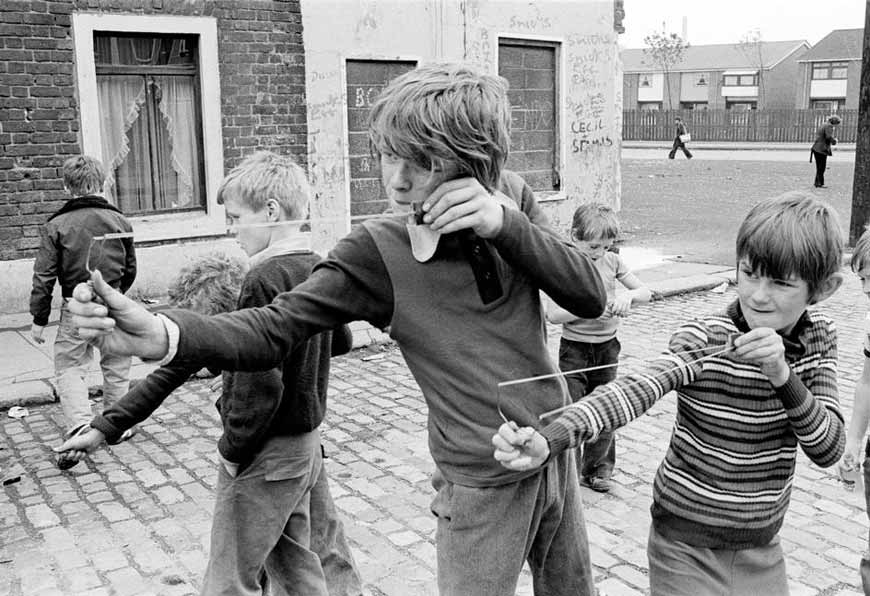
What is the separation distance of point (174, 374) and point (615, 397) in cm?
149

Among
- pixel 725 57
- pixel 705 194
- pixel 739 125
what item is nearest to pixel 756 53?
pixel 725 57

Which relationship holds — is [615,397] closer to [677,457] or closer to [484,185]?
[677,457]

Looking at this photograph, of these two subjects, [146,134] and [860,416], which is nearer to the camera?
[860,416]

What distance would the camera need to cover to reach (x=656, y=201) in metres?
20.9

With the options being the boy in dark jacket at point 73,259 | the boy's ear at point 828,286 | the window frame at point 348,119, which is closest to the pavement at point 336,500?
the boy in dark jacket at point 73,259

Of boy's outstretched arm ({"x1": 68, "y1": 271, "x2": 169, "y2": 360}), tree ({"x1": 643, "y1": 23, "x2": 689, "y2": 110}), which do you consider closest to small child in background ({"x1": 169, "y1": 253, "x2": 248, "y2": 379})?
boy's outstretched arm ({"x1": 68, "y1": 271, "x2": 169, "y2": 360})

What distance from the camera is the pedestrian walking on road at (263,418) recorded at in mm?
3006

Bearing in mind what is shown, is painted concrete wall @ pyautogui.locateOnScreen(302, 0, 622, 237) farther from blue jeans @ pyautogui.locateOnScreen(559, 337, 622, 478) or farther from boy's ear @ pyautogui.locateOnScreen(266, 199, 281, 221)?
boy's ear @ pyautogui.locateOnScreen(266, 199, 281, 221)

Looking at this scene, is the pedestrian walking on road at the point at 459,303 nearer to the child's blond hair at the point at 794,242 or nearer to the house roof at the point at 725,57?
the child's blond hair at the point at 794,242

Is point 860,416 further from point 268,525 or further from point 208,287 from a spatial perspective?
point 208,287

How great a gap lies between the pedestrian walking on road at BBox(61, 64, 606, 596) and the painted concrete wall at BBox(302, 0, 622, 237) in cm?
872

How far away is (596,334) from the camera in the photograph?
493 centimetres

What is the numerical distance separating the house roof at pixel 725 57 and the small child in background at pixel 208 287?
84388mm

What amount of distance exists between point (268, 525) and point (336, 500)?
1.98 meters
